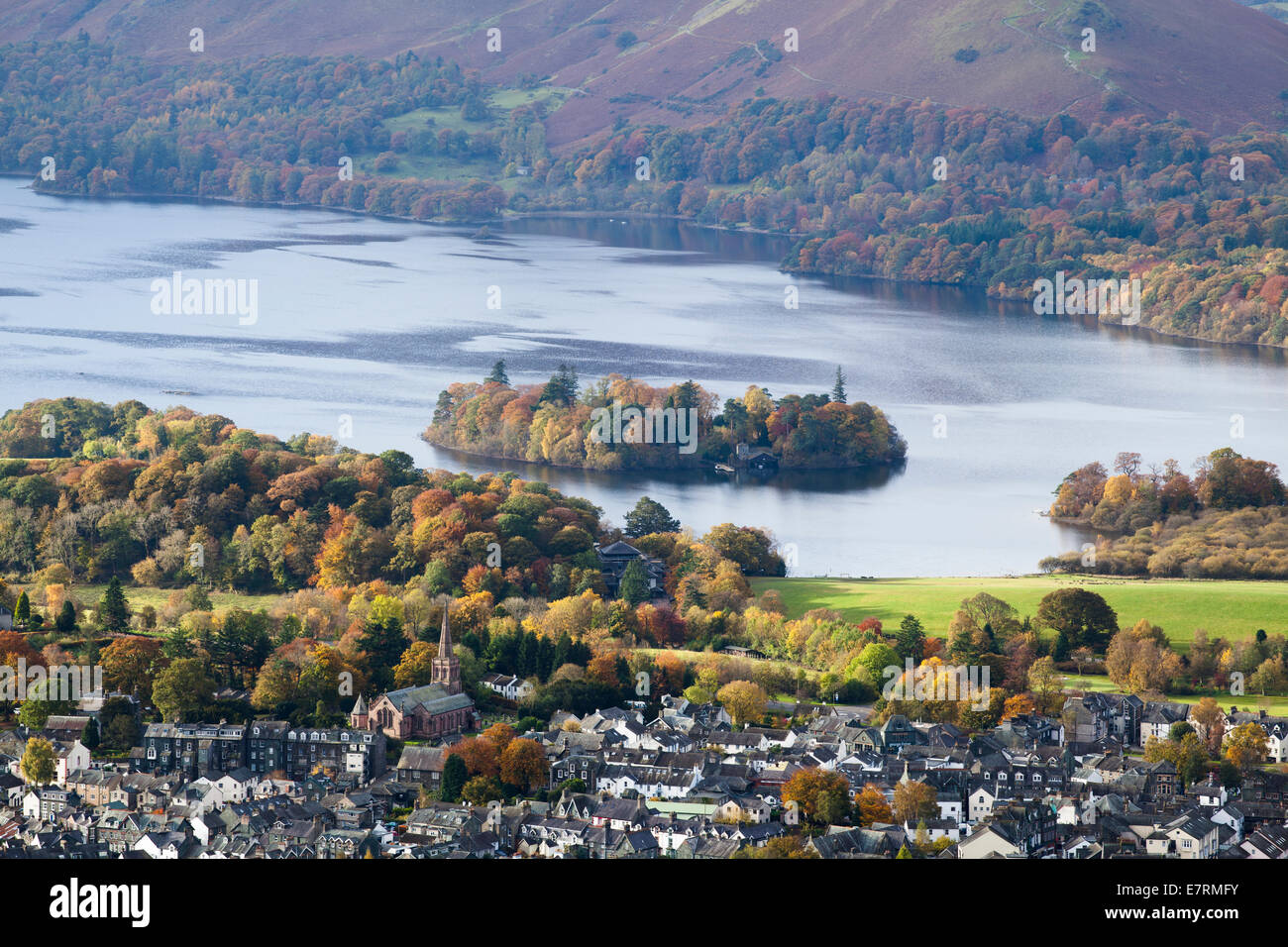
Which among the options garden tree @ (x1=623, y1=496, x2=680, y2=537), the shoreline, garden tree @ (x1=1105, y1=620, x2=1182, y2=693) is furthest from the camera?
the shoreline

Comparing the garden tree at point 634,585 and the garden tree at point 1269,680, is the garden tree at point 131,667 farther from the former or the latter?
the garden tree at point 1269,680

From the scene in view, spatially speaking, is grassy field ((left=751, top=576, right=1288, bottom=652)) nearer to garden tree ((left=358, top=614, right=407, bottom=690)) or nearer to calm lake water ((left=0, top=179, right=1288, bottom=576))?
calm lake water ((left=0, top=179, right=1288, bottom=576))

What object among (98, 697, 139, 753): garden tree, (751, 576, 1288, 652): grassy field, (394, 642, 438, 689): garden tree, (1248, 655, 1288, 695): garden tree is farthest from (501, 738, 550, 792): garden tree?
(1248, 655, 1288, 695): garden tree

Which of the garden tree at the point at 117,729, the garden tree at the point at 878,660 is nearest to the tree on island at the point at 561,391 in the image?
the garden tree at the point at 878,660
